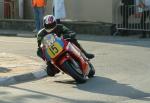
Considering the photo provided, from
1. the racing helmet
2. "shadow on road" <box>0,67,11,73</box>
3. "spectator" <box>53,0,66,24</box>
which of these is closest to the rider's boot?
the racing helmet

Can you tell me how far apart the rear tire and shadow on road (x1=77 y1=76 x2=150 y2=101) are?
0.14m

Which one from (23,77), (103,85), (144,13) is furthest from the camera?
(144,13)

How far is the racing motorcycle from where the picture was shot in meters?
11.1

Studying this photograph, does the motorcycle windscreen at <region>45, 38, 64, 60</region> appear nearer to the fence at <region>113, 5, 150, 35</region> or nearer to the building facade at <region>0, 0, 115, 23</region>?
the fence at <region>113, 5, 150, 35</region>

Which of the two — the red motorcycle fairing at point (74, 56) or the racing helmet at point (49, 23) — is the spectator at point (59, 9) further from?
the red motorcycle fairing at point (74, 56)

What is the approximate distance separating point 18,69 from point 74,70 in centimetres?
201

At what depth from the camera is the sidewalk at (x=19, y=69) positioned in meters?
11.7

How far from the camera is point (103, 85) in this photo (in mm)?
11008

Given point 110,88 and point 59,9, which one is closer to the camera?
point 110,88

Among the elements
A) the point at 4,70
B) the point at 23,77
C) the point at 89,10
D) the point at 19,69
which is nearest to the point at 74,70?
the point at 23,77

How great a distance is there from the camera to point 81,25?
21.7 metres

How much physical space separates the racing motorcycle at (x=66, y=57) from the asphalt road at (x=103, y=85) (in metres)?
0.25

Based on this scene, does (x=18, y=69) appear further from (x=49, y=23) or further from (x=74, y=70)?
(x=74, y=70)

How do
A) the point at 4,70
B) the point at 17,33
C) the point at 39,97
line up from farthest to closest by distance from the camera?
1. the point at 17,33
2. the point at 4,70
3. the point at 39,97
